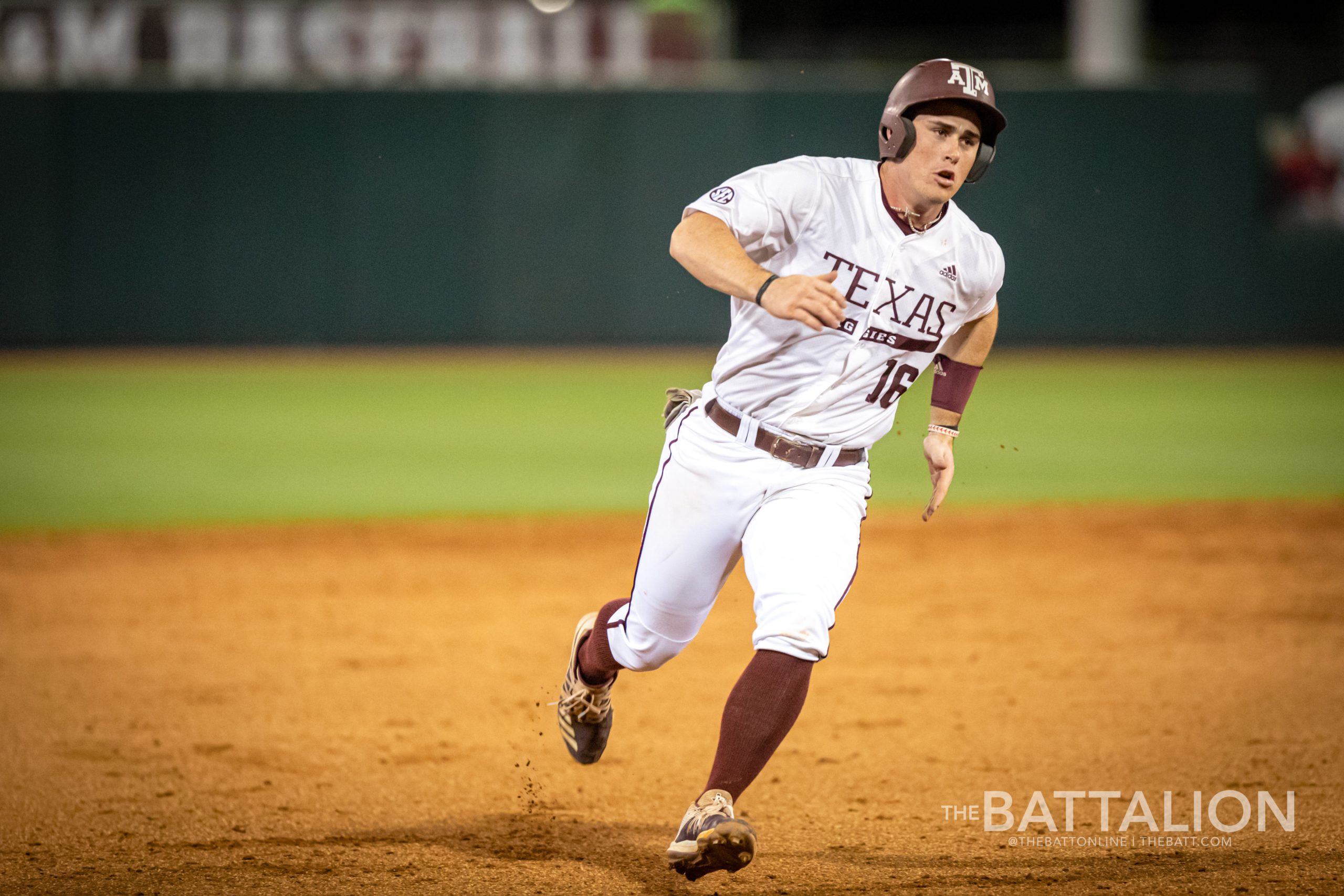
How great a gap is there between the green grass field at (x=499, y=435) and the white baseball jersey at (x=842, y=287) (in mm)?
3212

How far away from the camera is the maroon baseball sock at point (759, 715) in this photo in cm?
333

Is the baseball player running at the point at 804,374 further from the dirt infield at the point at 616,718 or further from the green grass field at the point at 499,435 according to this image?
the green grass field at the point at 499,435

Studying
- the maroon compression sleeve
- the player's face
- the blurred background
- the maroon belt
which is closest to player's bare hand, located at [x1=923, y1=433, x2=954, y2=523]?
the maroon compression sleeve

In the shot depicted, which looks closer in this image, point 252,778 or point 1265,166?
point 252,778

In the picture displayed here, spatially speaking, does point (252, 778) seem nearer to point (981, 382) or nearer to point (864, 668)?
point (864, 668)

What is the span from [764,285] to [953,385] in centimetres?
88

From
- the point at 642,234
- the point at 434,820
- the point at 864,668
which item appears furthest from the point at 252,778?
the point at 642,234

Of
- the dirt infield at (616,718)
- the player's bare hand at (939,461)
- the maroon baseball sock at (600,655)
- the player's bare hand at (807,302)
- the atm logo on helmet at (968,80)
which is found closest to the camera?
the player's bare hand at (807,302)

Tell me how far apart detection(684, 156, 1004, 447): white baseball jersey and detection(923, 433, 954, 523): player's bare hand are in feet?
0.90

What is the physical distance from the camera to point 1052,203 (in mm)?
17250

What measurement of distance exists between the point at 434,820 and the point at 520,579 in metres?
3.28

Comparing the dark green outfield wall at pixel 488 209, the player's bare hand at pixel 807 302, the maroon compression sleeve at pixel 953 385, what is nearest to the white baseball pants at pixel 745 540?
the maroon compression sleeve at pixel 953 385

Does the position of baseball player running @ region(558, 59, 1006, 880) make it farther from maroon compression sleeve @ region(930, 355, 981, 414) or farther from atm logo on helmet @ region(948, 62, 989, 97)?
maroon compression sleeve @ region(930, 355, 981, 414)

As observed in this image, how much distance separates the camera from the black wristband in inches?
125
